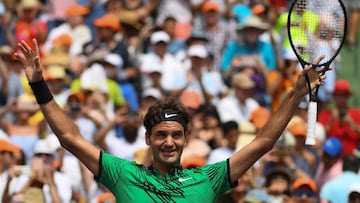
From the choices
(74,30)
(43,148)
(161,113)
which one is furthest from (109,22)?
(161,113)

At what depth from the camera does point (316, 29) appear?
7355 mm

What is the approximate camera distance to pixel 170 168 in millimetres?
6691

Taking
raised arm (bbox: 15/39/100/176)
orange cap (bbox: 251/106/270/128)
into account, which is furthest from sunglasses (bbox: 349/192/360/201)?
raised arm (bbox: 15/39/100/176)

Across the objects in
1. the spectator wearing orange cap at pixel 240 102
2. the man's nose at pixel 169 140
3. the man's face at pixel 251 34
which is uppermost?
the man's face at pixel 251 34

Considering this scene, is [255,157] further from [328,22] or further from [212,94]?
[212,94]

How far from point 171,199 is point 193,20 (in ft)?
31.5

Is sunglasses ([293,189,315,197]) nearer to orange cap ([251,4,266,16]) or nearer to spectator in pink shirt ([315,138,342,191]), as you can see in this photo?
spectator in pink shirt ([315,138,342,191])

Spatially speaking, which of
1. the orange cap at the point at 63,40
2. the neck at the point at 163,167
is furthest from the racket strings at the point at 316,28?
the orange cap at the point at 63,40

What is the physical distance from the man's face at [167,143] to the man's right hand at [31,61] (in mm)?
736

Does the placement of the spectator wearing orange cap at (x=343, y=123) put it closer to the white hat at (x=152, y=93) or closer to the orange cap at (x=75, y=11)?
the white hat at (x=152, y=93)

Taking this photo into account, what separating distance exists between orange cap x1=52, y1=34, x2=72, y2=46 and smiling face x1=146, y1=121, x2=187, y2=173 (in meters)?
8.37

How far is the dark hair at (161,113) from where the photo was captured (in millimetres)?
6762

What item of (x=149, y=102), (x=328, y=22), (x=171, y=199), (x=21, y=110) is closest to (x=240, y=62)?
(x=149, y=102)

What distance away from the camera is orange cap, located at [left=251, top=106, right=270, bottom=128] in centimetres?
1294
